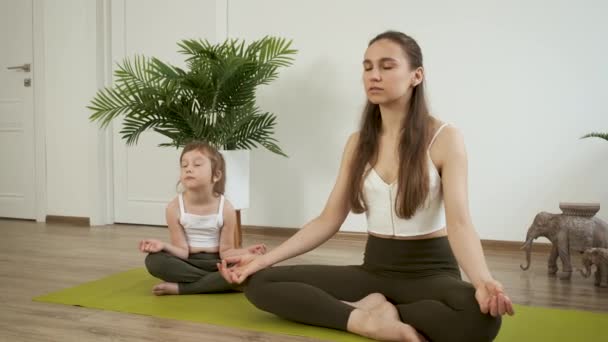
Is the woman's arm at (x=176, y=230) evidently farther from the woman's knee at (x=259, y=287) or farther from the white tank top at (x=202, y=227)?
the woman's knee at (x=259, y=287)

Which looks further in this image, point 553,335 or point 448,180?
point 553,335

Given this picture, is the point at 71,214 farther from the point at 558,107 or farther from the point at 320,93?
the point at 558,107

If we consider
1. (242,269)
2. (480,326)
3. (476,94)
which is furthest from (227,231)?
(476,94)

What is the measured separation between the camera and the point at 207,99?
3.16 metres

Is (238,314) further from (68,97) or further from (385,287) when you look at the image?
(68,97)

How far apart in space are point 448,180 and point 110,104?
7.23 ft

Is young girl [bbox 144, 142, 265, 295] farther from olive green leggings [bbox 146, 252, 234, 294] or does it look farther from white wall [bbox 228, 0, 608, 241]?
white wall [bbox 228, 0, 608, 241]

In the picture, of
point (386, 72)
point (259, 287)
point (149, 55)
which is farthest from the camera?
point (149, 55)

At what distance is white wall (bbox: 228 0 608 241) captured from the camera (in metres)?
3.23

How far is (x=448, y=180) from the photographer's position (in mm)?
1602

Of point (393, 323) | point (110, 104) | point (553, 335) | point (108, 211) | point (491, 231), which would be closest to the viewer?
point (393, 323)

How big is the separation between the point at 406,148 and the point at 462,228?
0.97ft

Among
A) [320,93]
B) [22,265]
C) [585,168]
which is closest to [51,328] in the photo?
[22,265]

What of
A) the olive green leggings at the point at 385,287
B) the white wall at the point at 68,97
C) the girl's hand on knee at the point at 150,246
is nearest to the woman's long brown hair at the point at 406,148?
the olive green leggings at the point at 385,287
